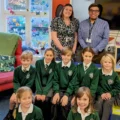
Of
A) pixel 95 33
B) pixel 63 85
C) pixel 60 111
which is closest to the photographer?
pixel 60 111

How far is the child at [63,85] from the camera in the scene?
262 centimetres

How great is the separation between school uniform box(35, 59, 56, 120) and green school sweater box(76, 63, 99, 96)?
31 cm

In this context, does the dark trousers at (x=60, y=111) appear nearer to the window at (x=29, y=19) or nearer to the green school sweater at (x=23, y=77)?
the green school sweater at (x=23, y=77)

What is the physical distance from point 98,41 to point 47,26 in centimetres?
122

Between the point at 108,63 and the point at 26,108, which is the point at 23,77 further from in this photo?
the point at 108,63

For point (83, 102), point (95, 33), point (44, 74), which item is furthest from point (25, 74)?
point (95, 33)

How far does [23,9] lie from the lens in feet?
13.8

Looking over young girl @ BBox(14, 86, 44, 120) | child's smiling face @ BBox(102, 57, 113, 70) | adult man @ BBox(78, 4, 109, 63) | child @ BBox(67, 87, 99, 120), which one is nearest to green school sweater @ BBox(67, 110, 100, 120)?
child @ BBox(67, 87, 99, 120)

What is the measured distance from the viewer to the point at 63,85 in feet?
9.05

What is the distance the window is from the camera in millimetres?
4176

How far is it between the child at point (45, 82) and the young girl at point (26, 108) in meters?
0.36

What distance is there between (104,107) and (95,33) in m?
1.11

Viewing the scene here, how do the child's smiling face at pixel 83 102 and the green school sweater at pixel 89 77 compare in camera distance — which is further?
the green school sweater at pixel 89 77

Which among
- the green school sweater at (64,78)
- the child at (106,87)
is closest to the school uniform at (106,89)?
the child at (106,87)
